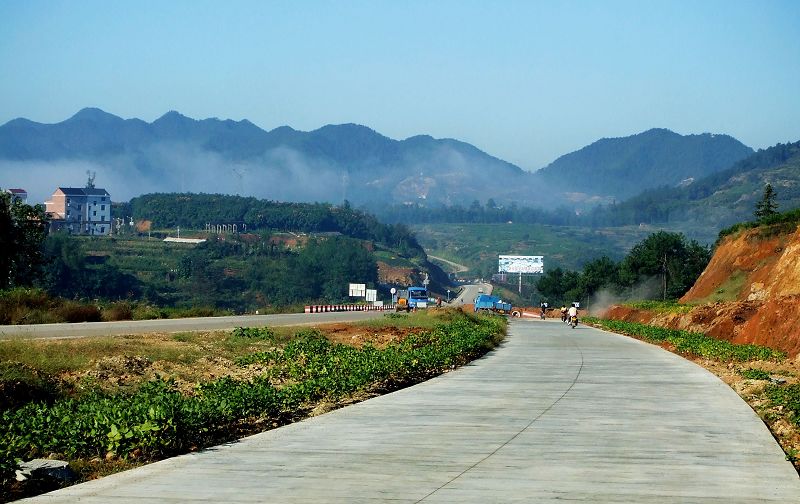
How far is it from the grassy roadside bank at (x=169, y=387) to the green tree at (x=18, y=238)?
98.8ft

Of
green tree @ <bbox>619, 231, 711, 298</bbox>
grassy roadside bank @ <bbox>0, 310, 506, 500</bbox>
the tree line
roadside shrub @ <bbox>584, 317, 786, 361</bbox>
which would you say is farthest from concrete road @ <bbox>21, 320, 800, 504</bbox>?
green tree @ <bbox>619, 231, 711, 298</bbox>

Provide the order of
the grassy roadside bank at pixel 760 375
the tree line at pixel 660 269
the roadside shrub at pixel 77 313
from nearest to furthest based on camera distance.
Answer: the grassy roadside bank at pixel 760 375
the roadside shrub at pixel 77 313
the tree line at pixel 660 269

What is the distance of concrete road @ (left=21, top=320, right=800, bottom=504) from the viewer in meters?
11.2

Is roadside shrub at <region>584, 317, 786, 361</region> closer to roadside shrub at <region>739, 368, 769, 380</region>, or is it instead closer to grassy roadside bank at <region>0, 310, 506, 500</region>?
roadside shrub at <region>739, 368, 769, 380</region>

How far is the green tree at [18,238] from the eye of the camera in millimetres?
62969

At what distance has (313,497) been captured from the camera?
35.8 feet

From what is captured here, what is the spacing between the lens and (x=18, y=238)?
63.7m

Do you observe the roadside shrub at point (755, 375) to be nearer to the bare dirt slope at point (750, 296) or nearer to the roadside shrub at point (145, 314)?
the bare dirt slope at point (750, 296)

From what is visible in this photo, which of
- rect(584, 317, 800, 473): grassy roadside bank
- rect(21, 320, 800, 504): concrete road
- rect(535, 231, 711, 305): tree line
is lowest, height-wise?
rect(584, 317, 800, 473): grassy roadside bank

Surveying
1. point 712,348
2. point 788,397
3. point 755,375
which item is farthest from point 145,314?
point 788,397

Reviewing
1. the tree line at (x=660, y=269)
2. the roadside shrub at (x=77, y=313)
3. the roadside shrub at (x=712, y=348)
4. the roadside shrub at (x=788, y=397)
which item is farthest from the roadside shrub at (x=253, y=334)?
the tree line at (x=660, y=269)

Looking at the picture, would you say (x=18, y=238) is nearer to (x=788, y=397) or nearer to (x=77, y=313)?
(x=77, y=313)

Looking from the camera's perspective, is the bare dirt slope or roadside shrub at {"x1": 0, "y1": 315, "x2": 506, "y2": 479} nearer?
roadside shrub at {"x1": 0, "y1": 315, "x2": 506, "y2": 479}

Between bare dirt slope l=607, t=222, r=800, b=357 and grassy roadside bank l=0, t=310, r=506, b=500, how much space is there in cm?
1130
